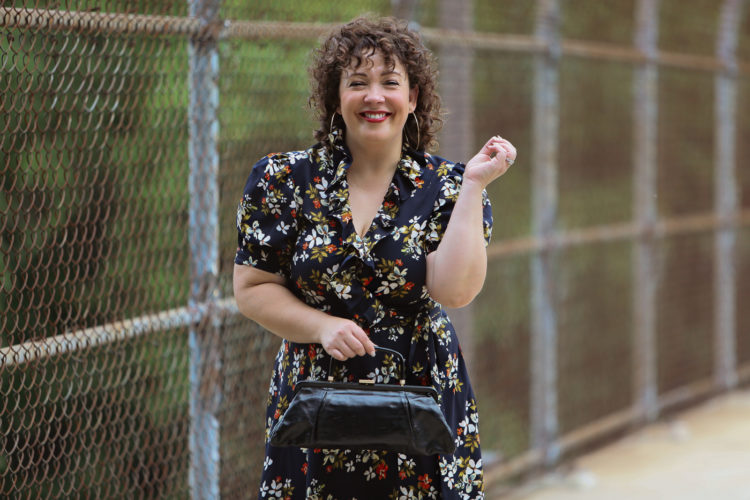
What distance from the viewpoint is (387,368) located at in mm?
2918

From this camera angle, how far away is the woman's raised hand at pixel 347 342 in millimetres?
2742

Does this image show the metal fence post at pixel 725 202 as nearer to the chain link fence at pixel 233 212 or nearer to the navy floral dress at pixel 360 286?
the chain link fence at pixel 233 212

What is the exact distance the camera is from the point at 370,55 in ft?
9.62

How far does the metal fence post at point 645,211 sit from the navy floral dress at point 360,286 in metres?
4.41

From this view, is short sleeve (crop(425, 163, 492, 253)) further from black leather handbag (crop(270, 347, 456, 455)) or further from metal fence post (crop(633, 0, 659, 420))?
metal fence post (crop(633, 0, 659, 420))

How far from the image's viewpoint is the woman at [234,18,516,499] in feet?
9.32

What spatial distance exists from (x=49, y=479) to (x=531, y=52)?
11.5 ft

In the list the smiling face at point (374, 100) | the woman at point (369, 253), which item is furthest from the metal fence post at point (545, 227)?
the smiling face at point (374, 100)

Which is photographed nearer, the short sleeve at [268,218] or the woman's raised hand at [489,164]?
the woman's raised hand at [489,164]

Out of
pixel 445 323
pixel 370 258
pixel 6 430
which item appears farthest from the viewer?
pixel 6 430

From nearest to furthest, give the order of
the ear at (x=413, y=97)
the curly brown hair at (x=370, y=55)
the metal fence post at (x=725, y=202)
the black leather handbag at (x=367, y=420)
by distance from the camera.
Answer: the black leather handbag at (x=367, y=420), the curly brown hair at (x=370, y=55), the ear at (x=413, y=97), the metal fence post at (x=725, y=202)

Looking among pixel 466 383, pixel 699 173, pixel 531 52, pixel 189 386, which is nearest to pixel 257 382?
pixel 189 386

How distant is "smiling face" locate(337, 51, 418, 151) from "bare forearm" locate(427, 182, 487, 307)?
26 centimetres

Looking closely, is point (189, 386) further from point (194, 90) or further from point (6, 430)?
point (194, 90)
